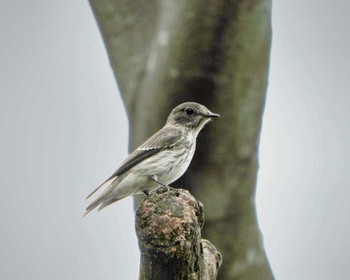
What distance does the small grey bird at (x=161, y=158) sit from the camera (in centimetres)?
266

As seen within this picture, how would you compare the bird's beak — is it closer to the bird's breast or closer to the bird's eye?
the bird's eye

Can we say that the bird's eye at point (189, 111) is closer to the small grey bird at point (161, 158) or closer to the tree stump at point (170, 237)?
the small grey bird at point (161, 158)

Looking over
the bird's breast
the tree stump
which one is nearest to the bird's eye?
the bird's breast

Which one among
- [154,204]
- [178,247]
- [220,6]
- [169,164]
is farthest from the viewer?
[220,6]

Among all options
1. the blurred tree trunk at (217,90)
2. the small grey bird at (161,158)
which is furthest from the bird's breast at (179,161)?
the blurred tree trunk at (217,90)

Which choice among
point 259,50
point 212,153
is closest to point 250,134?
point 212,153

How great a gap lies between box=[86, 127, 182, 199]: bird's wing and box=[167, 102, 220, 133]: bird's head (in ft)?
0.14

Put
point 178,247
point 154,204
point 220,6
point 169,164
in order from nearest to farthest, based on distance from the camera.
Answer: point 178,247 < point 154,204 < point 169,164 < point 220,6

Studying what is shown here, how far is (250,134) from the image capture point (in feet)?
9.96

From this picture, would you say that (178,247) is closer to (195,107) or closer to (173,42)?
(195,107)

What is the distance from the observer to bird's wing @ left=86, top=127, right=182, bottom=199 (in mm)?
2705

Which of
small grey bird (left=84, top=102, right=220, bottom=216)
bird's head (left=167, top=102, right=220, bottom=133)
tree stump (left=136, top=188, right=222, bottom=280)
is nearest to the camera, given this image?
tree stump (left=136, top=188, right=222, bottom=280)

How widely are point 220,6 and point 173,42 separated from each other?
27cm

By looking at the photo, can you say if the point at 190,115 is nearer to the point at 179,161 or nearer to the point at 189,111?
the point at 189,111
